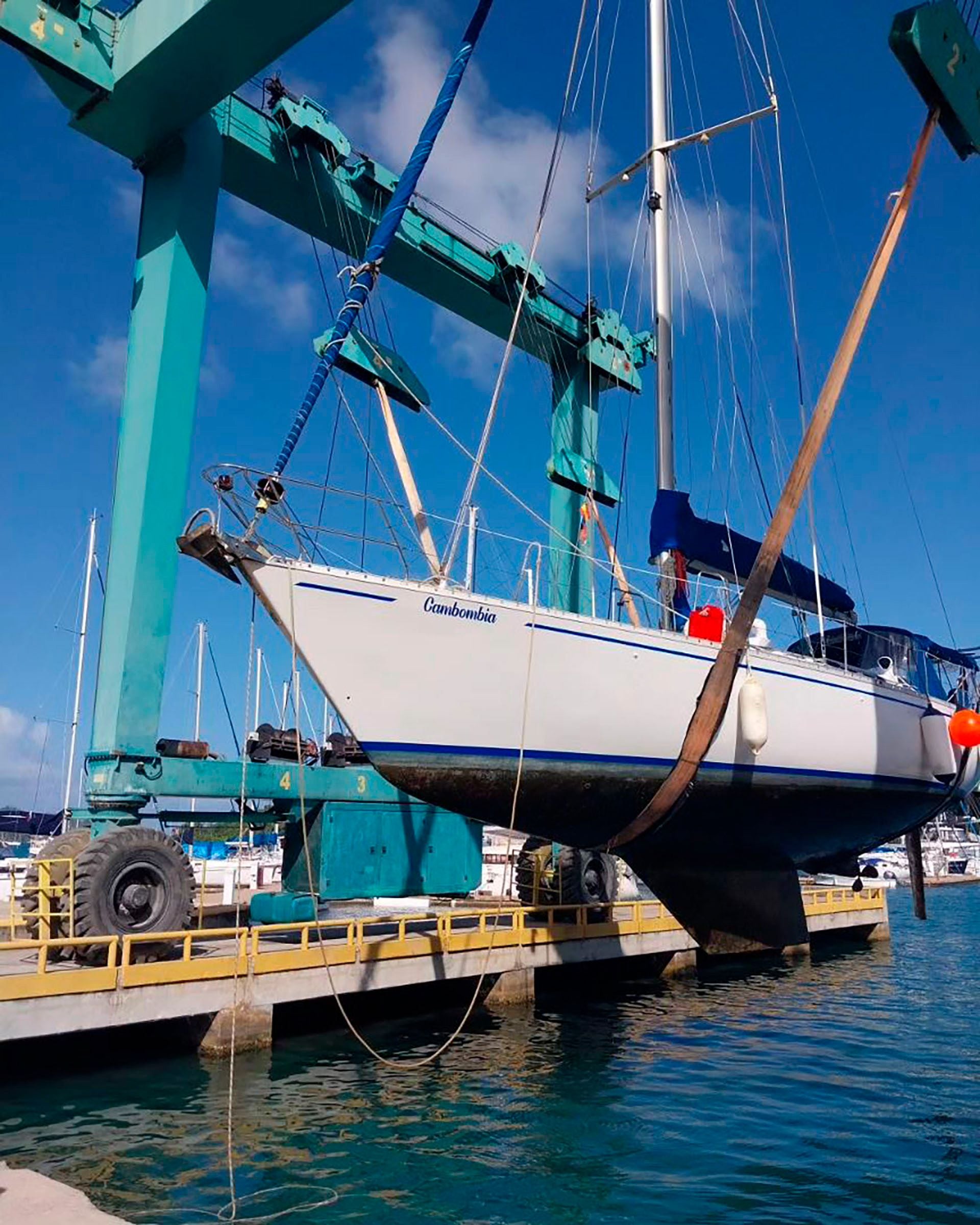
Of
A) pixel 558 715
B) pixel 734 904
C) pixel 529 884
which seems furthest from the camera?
pixel 529 884

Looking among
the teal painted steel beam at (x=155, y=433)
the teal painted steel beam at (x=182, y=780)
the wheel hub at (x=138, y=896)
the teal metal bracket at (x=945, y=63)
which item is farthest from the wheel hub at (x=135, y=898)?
the teal metal bracket at (x=945, y=63)

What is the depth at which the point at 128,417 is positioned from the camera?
13422mm

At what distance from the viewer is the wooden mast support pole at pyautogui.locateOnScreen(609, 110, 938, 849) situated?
958 centimetres

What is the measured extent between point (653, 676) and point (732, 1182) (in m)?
4.50

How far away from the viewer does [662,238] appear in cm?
1545

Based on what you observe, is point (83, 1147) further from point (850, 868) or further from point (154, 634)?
point (850, 868)

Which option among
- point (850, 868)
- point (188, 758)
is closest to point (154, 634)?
point (188, 758)

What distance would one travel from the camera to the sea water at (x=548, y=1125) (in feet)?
22.7

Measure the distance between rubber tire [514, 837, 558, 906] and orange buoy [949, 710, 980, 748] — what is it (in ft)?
24.0

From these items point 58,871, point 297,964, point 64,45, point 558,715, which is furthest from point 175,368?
point 297,964

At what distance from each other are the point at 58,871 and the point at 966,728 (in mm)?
11380

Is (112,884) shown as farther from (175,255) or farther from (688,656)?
(175,255)

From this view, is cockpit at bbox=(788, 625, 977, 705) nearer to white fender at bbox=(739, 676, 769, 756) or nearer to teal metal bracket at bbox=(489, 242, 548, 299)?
white fender at bbox=(739, 676, 769, 756)

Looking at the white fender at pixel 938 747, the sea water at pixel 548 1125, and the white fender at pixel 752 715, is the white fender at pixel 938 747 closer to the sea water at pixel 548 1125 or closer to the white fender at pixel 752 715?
the sea water at pixel 548 1125
